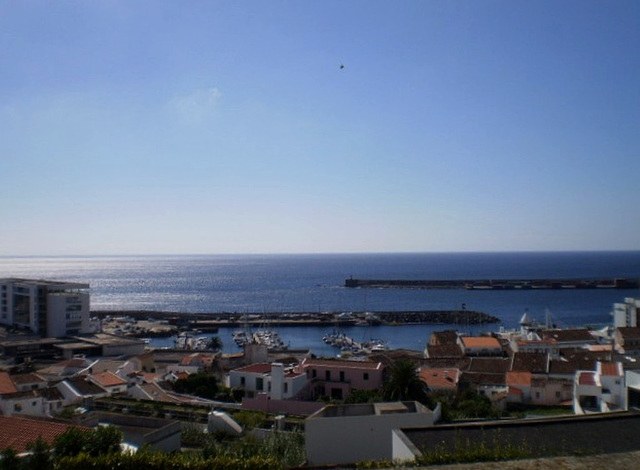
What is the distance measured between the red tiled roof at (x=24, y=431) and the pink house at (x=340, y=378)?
13.2 metres

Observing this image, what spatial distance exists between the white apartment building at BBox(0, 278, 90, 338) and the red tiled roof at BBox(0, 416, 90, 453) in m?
34.7

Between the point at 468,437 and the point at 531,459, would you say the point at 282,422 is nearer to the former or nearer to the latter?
the point at 468,437

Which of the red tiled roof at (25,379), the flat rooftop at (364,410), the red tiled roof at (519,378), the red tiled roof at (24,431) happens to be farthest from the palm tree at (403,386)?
the red tiled roof at (25,379)

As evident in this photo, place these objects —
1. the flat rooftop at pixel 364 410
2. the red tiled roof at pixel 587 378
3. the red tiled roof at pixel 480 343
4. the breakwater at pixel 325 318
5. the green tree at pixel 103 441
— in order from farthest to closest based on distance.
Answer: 1. the breakwater at pixel 325 318
2. the red tiled roof at pixel 480 343
3. the red tiled roof at pixel 587 378
4. the flat rooftop at pixel 364 410
5. the green tree at pixel 103 441

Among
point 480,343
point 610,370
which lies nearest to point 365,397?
point 610,370

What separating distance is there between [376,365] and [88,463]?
759 inches

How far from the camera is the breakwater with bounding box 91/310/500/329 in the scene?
66.4 meters

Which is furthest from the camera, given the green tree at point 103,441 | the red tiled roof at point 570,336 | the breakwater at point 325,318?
the breakwater at point 325,318

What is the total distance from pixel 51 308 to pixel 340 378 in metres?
29.6

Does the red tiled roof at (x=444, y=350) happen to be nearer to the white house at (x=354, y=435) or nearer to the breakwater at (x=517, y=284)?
the white house at (x=354, y=435)

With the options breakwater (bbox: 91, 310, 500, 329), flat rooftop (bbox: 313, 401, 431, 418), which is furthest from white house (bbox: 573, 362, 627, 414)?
breakwater (bbox: 91, 310, 500, 329)

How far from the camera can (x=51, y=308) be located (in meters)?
44.8

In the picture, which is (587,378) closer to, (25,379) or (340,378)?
(340,378)

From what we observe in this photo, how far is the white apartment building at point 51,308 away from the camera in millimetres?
44688
